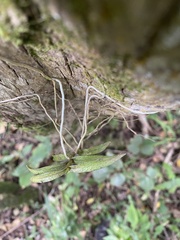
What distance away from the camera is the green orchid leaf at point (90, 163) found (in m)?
0.75

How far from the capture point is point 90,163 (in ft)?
2.47

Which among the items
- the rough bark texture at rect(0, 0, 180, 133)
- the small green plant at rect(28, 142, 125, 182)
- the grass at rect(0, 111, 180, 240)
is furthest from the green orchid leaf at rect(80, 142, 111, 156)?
the grass at rect(0, 111, 180, 240)

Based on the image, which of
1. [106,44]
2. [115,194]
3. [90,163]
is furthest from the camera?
[115,194]

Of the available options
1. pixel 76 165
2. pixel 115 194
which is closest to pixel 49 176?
pixel 76 165

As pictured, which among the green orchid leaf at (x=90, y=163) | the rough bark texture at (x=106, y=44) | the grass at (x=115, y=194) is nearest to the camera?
the rough bark texture at (x=106, y=44)

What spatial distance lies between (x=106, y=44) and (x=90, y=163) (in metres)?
0.45

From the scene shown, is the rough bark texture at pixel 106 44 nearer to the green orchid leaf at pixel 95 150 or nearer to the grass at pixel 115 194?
the green orchid leaf at pixel 95 150

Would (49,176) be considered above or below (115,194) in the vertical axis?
above

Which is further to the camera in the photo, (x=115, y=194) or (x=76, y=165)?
(x=115, y=194)

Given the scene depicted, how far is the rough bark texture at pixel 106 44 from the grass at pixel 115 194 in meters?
1.08

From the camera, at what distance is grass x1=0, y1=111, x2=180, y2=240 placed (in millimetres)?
1731

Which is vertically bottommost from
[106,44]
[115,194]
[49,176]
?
[115,194]

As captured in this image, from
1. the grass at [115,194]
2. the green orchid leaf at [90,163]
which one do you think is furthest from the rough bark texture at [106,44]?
the grass at [115,194]

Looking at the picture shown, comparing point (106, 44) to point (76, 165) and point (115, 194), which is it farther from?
point (115, 194)
